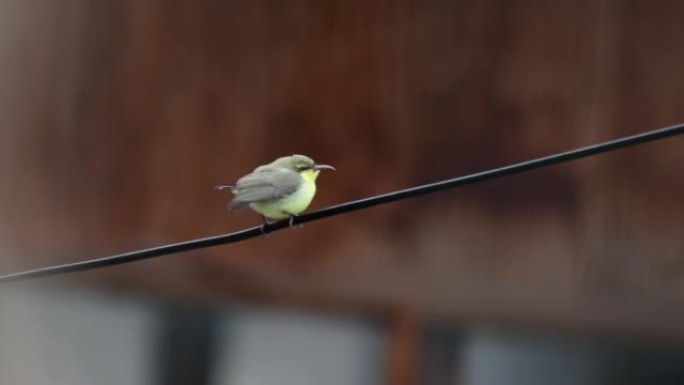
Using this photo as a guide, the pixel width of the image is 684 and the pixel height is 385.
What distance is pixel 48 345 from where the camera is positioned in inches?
282

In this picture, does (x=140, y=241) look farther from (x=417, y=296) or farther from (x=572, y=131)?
(x=572, y=131)

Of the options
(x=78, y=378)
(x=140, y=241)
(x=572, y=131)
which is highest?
(x=572, y=131)

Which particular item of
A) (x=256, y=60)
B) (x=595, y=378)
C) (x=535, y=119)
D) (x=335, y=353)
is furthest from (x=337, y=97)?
(x=595, y=378)

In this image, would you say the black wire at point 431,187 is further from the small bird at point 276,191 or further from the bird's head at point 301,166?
the bird's head at point 301,166

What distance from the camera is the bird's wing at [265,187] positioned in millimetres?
4531

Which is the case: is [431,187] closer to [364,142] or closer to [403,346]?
[364,142]

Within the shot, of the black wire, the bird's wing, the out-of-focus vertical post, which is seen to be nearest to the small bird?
the bird's wing

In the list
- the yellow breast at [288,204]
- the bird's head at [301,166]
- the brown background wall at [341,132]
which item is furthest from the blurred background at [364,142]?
the yellow breast at [288,204]

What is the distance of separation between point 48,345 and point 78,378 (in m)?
0.23

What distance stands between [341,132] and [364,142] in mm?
111

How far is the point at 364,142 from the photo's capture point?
662 cm

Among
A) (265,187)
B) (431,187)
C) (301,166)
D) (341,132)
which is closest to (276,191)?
(265,187)

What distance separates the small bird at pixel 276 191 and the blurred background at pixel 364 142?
191cm

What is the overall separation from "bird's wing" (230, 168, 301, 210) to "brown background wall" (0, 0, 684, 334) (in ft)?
6.38
